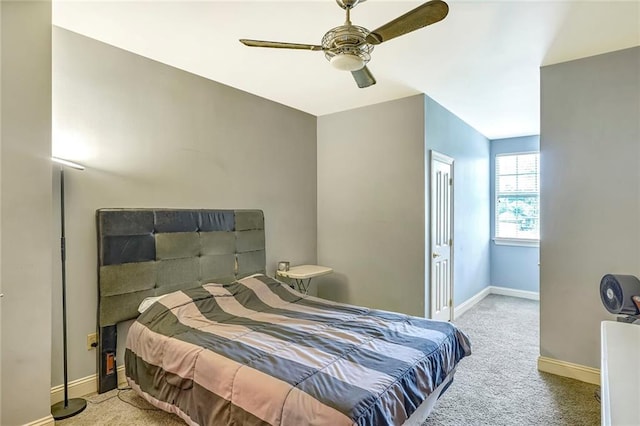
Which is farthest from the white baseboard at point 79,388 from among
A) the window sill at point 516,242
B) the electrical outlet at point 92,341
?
the window sill at point 516,242

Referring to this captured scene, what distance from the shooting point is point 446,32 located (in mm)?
2379

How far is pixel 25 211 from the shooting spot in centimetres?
198

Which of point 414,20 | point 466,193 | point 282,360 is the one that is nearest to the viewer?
point 414,20

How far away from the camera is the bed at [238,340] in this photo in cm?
158

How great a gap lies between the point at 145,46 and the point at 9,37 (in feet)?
2.89

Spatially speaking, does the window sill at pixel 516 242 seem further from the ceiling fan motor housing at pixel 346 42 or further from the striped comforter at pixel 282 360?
the ceiling fan motor housing at pixel 346 42

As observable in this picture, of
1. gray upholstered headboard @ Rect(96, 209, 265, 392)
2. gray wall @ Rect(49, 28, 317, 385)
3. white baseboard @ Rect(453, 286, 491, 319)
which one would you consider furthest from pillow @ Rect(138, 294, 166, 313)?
white baseboard @ Rect(453, 286, 491, 319)

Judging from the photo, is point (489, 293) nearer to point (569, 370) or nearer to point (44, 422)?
point (569, 370)

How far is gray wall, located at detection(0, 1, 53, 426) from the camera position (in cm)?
190

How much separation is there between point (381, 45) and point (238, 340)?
94.5 inches

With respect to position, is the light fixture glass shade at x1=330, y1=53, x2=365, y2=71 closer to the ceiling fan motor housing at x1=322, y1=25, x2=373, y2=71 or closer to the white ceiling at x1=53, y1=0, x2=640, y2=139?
the ceiling fan motor housing at x1=322, y1=25, x2=373, y2=71

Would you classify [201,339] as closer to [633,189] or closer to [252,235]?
[252,235]

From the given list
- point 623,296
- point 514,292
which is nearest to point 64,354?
point 623,296

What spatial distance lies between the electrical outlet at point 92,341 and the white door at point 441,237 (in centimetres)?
321
